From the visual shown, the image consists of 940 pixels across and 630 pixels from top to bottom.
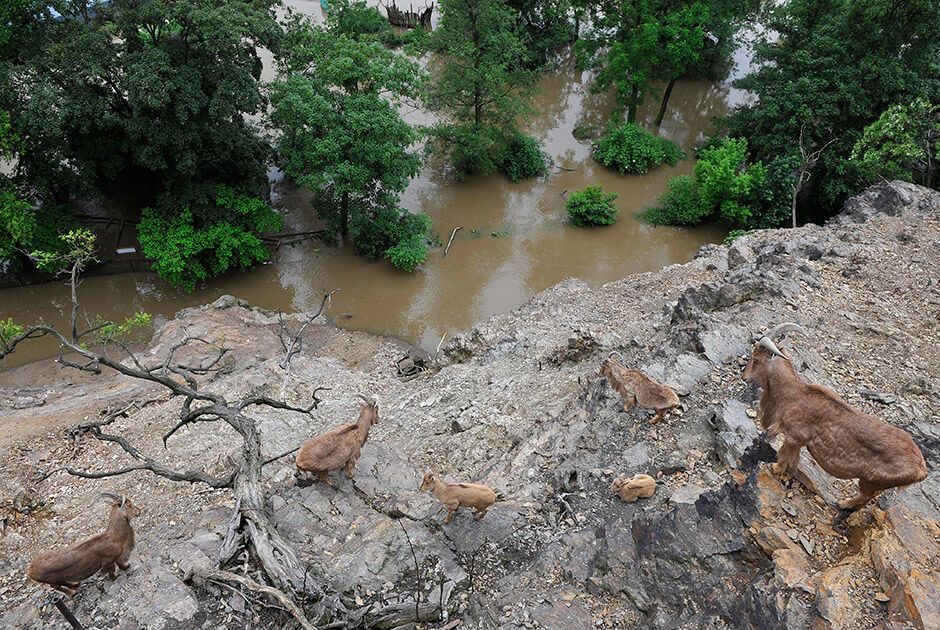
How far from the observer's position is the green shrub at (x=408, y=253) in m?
21.3

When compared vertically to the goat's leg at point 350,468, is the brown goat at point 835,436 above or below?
above

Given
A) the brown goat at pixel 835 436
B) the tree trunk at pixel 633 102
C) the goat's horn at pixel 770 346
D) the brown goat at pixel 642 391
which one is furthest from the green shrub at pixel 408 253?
the brown goat at pixel 835 436

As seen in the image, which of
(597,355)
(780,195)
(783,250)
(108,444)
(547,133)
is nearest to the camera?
(108,444)

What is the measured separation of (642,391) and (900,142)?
16.9 meters

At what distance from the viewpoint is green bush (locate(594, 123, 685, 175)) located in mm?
27750

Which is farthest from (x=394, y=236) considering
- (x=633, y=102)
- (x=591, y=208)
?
(x=633, y=102)

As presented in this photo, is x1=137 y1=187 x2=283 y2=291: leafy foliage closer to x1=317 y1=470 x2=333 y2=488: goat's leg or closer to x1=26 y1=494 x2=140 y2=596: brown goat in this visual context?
x1=317 y1=470 x2=333 y2=488: goat's leg

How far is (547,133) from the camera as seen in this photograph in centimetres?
3119

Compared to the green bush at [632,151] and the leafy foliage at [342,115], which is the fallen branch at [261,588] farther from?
the green bush at [632,151]

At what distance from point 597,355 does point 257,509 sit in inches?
330

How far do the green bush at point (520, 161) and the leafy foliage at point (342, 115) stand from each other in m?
7.94

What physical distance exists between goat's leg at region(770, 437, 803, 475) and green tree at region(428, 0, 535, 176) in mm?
19811

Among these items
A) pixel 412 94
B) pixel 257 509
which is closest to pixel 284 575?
pixel 257 509

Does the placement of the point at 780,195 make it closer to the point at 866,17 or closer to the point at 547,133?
the point at 866,17
